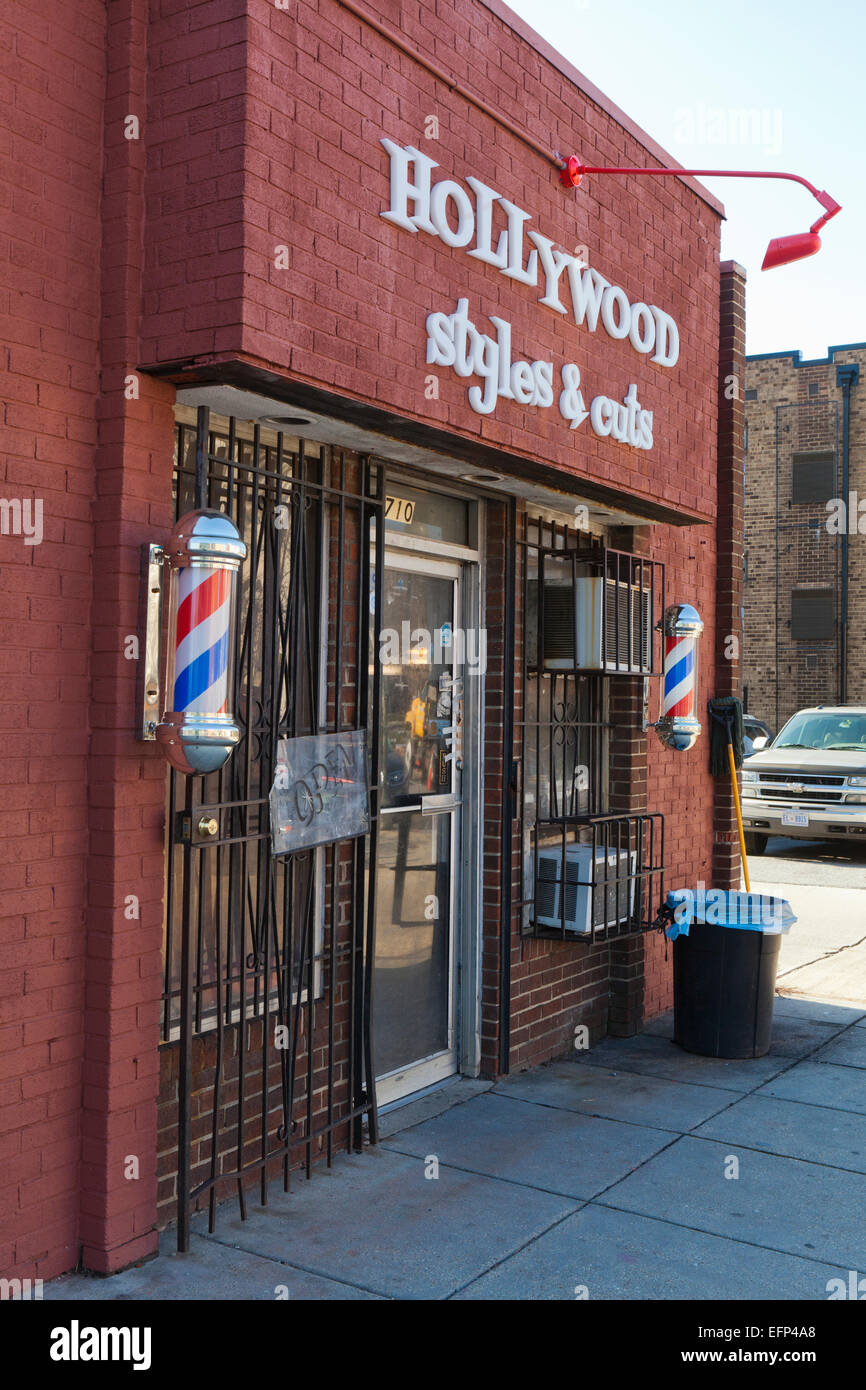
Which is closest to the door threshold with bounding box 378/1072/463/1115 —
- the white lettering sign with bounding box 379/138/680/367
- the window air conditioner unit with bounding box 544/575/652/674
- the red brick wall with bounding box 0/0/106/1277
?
the red brick wall with bounding box 0/0/106/1277

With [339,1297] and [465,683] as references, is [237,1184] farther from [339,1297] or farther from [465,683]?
[465,683]

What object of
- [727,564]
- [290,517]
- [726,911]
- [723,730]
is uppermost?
[727,564]

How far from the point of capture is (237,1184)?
14.5ft

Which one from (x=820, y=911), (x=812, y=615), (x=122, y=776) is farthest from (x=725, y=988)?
(x=812, y=615)

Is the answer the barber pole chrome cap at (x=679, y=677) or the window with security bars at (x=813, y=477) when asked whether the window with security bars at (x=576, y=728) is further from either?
the window with security bars at (x=813, y=477)

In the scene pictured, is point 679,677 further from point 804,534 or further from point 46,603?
point 804,534

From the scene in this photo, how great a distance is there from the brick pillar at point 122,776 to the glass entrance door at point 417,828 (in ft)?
5.17

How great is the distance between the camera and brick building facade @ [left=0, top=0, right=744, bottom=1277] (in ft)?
12.2

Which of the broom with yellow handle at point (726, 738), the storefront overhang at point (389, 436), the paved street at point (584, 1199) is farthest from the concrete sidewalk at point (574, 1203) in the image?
the storefront overhang at point (389, 436)

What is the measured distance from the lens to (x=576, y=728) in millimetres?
6781

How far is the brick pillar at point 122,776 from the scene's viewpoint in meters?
3.75

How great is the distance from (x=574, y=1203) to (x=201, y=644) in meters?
2.57

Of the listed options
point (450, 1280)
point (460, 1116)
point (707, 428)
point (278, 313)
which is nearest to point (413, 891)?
point (460, 1116)

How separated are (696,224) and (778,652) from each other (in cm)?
2005
